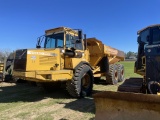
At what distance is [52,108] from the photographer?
674cm

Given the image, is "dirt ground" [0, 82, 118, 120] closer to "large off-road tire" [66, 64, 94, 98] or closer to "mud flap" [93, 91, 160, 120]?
"large off-road tire" [66, 64, 94, 98]

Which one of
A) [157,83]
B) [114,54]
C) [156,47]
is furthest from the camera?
[114,54]

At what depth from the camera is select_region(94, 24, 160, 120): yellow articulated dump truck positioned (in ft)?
11.7

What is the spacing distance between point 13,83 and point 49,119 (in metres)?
8.24

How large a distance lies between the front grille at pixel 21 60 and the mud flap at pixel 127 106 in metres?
3.85

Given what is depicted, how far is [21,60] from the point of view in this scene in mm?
7398

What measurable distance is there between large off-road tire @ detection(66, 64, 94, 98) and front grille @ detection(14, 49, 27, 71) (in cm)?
186

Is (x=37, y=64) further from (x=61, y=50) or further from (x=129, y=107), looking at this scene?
(x=129, y=107)

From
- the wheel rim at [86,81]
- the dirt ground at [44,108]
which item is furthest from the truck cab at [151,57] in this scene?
the wheel rim at [86,81]

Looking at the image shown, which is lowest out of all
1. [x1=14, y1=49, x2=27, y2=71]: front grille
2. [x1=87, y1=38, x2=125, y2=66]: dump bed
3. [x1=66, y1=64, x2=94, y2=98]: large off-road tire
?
[x1=66, y1=64, x2=94, y2=98]: large off-road tire

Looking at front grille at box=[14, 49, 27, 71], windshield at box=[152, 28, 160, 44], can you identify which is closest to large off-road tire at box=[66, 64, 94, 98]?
front grille at box=[14, 49, 27, 71]

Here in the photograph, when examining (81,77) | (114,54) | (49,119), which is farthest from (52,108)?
(114,54)

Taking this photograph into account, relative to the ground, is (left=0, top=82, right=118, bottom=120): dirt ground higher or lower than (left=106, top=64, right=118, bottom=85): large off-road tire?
lower

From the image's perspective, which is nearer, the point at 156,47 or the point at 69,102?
the point at 156,47
